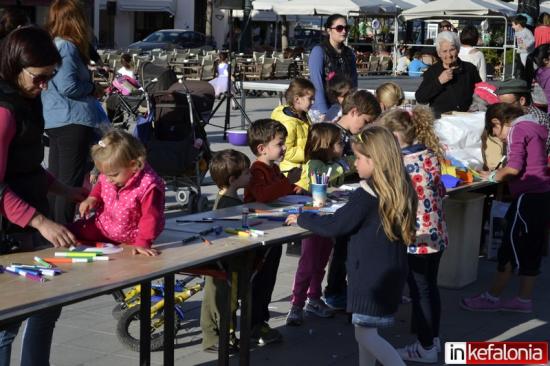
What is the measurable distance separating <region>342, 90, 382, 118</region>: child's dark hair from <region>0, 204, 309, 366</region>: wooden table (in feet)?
5.24

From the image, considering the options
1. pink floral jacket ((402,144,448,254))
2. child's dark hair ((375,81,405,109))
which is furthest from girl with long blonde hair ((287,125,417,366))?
child's dark hair ((375,81,405,109))

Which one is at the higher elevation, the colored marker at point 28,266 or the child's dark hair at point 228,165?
the child's dark hair at point 228,165

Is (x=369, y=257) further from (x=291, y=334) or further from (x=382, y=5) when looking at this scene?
(x=382, y=5)

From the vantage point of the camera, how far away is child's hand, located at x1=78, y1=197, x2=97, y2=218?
15.7 feet

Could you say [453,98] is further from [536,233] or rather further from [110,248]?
[110,248]

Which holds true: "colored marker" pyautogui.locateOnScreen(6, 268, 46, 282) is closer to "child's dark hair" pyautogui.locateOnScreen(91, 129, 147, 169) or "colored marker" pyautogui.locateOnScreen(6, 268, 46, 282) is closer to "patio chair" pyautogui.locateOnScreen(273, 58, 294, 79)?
"child's dark hair" pyautogui.locateOnScreen(91, 129, 147, 169)

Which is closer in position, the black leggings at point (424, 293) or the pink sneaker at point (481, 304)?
the black leggings at point (424, 293)

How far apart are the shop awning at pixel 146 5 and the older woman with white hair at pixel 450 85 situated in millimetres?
48352

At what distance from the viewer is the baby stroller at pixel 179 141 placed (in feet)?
32.1

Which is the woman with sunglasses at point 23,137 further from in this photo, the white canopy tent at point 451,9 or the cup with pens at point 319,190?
the white canopy tent at point 451,9

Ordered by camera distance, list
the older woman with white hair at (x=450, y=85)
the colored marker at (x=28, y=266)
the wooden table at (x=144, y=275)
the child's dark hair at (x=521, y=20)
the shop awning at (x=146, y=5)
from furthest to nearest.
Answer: the shop awning at (x=146, y=5)
the child's dark hair at (x=521, y=20)
the older woman with white hair at (x=450, y=85)
the colored marker at (x=28, y=266)
the wooden table at (x=144, y=275)

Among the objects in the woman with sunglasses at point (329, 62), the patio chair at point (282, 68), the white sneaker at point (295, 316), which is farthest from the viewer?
the patio chair at point (282, 68)

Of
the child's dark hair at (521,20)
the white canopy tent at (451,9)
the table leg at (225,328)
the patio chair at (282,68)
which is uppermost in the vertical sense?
the white canopy tent at (451,9)

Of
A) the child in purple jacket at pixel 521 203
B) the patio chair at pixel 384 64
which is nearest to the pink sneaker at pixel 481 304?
the child in purple jacket at pixel 521 203
